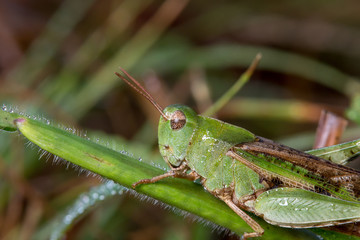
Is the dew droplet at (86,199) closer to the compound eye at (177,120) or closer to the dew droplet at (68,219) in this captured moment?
the dew droplet at (68,219)

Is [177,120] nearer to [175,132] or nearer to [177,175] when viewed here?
[175,132]

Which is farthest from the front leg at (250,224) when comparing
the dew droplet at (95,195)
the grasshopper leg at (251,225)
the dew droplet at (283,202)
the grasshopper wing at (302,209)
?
the dew droplet at (95,195)

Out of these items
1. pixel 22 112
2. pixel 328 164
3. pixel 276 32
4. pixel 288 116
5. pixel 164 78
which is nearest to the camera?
pixel 22 112

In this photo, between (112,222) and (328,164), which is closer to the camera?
(328,164)

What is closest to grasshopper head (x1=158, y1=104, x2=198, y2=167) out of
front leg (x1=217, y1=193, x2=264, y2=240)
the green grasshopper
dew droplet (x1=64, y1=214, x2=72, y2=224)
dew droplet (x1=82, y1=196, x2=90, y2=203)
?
the green grasshopper

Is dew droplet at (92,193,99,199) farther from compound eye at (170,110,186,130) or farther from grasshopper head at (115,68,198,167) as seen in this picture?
compound eye at (170,110,186,130)

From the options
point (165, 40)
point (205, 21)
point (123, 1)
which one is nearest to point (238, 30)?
point (205, 21)

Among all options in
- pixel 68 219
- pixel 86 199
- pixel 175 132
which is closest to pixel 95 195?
pixel 86 199

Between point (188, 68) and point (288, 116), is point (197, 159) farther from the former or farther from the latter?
point (188, 68)
